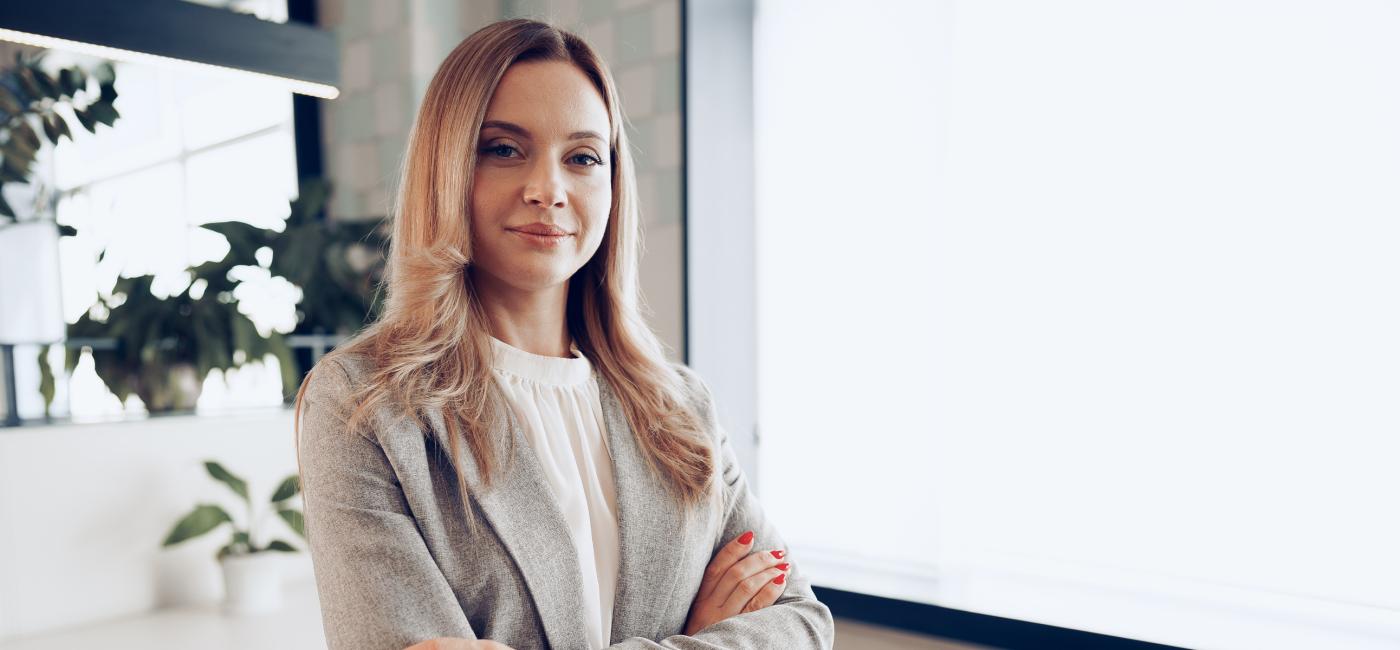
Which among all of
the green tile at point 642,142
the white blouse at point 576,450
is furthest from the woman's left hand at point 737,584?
the green tile at point 642,142

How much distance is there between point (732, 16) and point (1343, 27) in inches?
50.7

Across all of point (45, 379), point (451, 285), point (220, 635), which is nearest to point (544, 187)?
point (451, 285)

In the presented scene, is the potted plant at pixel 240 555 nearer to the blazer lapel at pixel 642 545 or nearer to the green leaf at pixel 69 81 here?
the green leaf at pixel 69 81

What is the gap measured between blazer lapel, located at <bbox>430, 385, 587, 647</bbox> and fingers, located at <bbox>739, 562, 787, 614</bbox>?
9.9 inches

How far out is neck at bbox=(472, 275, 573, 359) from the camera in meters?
1.13

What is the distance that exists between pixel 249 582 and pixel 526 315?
138 cm

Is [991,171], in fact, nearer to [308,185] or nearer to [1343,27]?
[1343,27]

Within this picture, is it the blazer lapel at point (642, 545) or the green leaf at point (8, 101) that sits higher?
the green leaf at point (8, 101)

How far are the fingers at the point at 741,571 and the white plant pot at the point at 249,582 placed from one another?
1.42 m

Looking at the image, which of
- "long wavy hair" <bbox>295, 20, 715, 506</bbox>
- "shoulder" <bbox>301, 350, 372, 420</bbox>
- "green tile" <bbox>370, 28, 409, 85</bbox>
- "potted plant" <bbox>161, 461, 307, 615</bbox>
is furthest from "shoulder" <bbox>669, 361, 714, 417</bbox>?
"green tile" <bbox>370, 28, 409, 85</bbox>

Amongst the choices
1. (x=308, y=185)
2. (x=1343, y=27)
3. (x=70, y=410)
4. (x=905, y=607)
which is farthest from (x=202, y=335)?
(x=1343, y=27)

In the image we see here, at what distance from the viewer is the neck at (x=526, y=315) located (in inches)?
44.4

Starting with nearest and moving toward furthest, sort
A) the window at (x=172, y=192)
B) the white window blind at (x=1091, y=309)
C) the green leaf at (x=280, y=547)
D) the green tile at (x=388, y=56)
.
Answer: the white window blind at (x=1091, y=309)
the green leaf at (x=280, y=547)
the window at (x=172, y=192)
the green tile at (x=388, y=56)

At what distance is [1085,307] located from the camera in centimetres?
170
